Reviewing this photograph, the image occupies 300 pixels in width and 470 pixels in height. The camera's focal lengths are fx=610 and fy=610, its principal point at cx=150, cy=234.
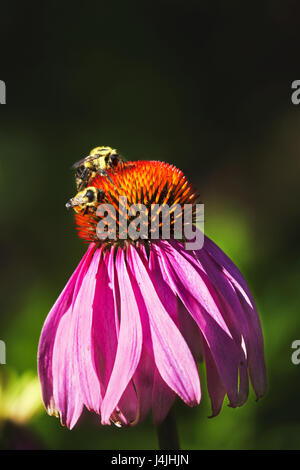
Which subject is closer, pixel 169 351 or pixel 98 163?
pixel 169 351

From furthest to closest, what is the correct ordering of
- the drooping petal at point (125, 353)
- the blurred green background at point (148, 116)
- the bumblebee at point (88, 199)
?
1. the blurred green background at point (148, 116)
2. the bumblebee at point (88, 199)
3. the drooping petal at point (125, 353)

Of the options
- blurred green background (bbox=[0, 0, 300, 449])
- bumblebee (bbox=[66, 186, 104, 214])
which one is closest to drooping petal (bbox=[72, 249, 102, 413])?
bumblebee (bbox=[66, 186, 104, 214])

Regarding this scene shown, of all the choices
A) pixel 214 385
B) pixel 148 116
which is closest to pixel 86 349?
pixel 214 385

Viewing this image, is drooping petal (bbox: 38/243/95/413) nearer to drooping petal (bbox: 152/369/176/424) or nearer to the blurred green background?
drooping petal (bbox: 152/369/176/424)

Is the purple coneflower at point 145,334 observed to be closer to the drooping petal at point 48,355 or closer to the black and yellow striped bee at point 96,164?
the drooping petal at point 48,355

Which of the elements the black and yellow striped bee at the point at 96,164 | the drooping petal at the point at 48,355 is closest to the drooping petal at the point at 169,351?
the drooping petal at the point at 48,355

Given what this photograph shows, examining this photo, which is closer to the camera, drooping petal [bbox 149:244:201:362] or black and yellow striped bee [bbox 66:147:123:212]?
drooping petal [bbox 149:244:201:362]

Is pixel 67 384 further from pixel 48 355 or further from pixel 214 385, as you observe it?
pixel 214 385
